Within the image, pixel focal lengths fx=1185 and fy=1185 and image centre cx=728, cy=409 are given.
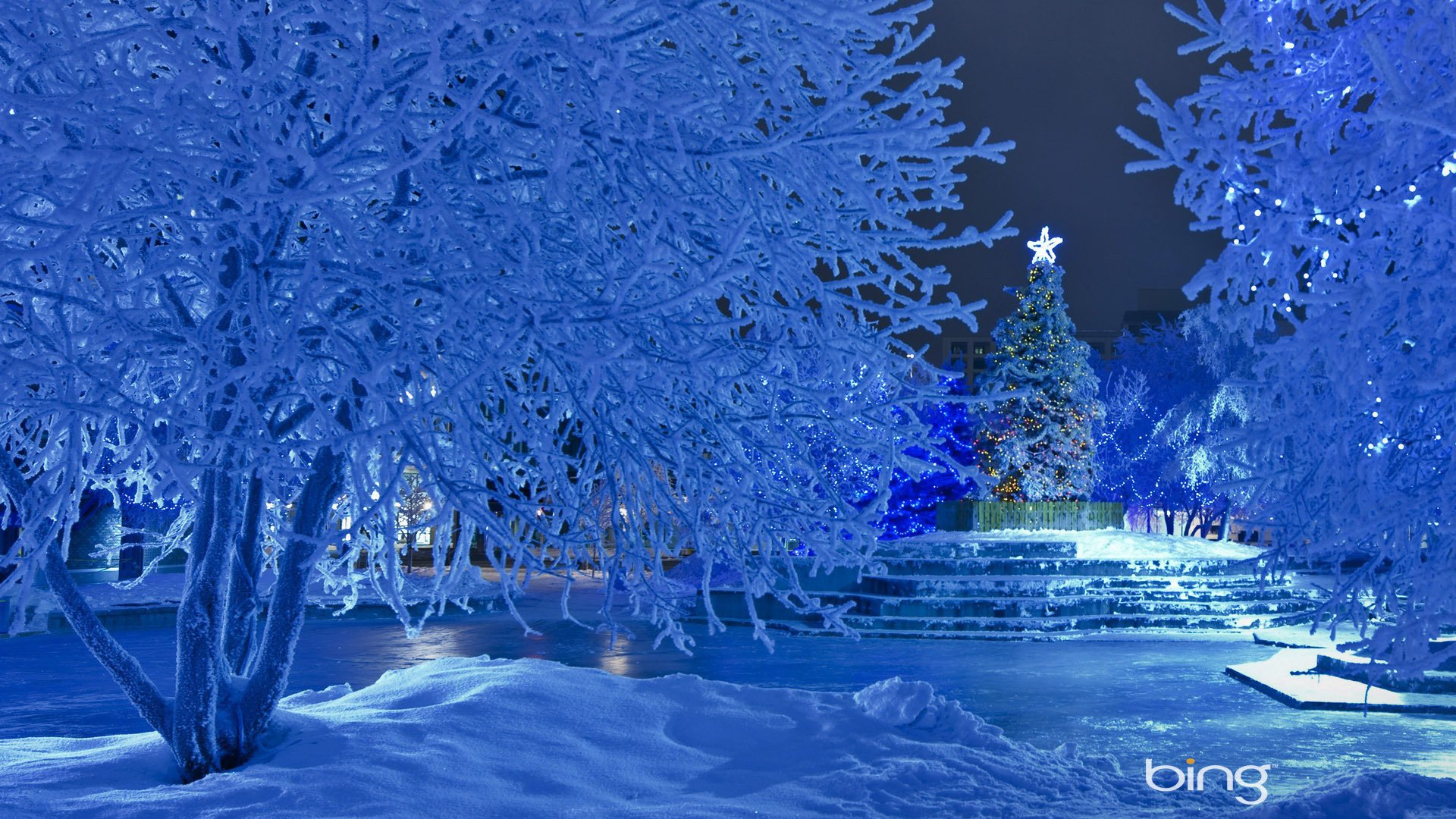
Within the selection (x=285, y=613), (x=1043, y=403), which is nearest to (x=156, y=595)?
(x=285, y=613)

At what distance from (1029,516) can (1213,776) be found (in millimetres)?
21303

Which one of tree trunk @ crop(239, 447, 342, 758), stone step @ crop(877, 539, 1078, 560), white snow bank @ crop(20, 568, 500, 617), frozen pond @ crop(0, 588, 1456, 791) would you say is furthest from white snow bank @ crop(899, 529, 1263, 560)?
tree trunk @ crop(239, 447, 342, 758)

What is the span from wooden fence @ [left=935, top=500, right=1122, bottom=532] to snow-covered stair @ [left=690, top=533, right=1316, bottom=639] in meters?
3.76

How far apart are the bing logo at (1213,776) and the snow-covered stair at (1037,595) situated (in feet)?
33.3

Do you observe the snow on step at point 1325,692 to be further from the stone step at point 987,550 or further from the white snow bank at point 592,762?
the stone step at point 987,550

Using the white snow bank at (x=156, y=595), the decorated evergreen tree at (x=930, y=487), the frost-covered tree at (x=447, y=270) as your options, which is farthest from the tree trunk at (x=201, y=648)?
the decorated evergreen tree at (x=930, y=487)

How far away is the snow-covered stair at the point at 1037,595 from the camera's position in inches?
805

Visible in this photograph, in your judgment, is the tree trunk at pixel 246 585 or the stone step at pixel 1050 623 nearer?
the tree trunk at pixel 246 585

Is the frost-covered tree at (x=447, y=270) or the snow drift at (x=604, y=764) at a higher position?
the frost-covered tree at (x=447, y=270)

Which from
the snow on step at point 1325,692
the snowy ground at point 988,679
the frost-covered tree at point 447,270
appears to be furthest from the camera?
the snow on step at point 1325,692

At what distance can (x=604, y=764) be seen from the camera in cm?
629

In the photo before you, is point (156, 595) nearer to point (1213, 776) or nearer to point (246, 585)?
point (246, 585)

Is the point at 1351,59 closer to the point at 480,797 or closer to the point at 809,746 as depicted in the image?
the point at 809,746

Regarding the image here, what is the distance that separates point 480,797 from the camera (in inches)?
217
